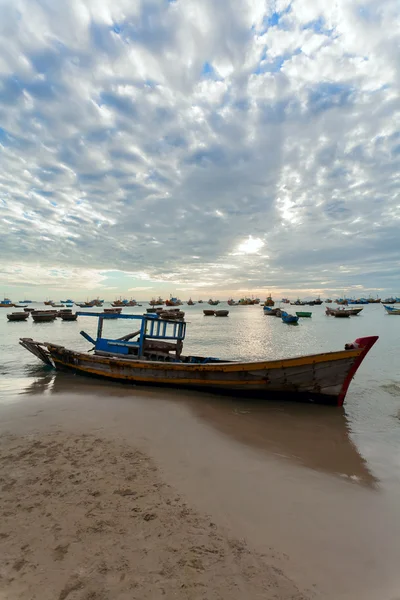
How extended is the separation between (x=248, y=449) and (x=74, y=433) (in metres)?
4.03

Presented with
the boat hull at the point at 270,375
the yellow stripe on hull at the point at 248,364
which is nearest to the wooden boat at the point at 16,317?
the yellow stripe on hull at the point at 248,364

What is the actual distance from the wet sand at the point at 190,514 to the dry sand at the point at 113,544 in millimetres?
14

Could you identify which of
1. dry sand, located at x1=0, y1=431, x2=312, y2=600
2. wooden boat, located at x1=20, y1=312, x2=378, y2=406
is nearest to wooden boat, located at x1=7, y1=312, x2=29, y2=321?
wooden boat, located at x1=20, y1=312, x2=378, y2=406

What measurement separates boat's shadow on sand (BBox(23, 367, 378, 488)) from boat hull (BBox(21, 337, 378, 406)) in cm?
36

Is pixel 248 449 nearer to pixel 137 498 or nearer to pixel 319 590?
pixel 137 498

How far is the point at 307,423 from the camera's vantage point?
300 inches

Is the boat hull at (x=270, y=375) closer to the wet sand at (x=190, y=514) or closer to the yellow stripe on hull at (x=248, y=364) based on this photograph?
the yellow stripe on hull at (x=248, y=364)

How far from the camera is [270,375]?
8.72 m

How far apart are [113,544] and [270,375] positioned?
252 inches

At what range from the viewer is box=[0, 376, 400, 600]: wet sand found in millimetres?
2850

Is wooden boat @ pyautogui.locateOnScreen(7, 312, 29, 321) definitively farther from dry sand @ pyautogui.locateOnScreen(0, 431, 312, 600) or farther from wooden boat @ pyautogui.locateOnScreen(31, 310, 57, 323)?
dry sand @ pyautogui.locateOnScreen(0, 431, 312, 600)

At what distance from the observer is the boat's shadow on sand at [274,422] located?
18.6ft

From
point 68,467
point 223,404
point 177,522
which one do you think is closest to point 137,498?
point 177,522

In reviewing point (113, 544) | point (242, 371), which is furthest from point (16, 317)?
point (113, 544)
